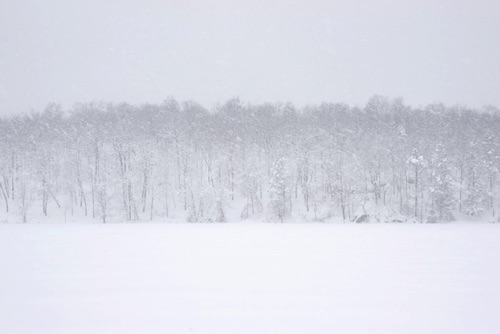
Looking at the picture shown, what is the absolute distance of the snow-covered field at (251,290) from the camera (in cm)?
639

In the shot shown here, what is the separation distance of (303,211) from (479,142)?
26.9 meters

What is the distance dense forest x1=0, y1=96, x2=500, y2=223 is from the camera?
42844 mm

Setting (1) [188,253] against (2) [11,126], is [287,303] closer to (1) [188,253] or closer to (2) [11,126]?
(1) [188,253]

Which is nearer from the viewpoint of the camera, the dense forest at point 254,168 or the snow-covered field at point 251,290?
the snow-covered field at point 251,290

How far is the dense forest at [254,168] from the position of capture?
141 ft

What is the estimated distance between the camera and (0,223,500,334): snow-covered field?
21.0 ft

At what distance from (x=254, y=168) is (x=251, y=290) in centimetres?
4270

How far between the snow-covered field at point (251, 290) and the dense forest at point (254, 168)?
95.3 feet

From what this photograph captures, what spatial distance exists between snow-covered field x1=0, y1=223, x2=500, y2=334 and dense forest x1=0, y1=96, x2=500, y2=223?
2904cm

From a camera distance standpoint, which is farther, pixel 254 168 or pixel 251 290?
pixel 254 168

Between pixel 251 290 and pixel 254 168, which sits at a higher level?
pixel 254 168

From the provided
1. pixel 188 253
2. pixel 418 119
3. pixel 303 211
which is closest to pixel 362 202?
pixel 303 211

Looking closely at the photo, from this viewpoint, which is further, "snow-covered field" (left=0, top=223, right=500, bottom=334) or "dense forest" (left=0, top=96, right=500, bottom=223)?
"dense forest" (left=0, top=96, right=500, bottom=223)

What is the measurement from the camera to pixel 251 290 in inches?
328
